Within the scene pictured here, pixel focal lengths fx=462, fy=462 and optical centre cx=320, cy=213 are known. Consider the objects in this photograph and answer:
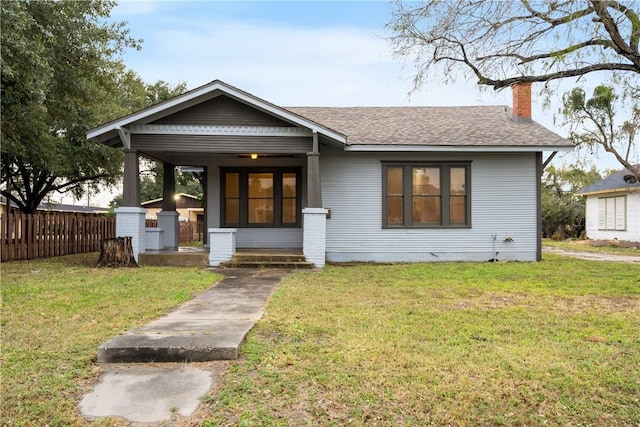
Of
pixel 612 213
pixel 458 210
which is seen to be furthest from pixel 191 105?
pixel 612 213

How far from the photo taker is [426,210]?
42.2 feet

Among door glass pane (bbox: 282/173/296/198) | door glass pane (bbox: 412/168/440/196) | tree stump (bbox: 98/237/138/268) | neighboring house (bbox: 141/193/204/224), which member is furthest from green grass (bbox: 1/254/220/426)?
neighboring house (bbox: 141/193/204/224)

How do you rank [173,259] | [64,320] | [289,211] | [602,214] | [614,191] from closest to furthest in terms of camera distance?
[64,320], [173,259], [289,211], [614,191], [602,214]

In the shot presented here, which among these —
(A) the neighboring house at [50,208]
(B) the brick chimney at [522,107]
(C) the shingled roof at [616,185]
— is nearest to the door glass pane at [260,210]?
(B) the brick chimney at [522,107]

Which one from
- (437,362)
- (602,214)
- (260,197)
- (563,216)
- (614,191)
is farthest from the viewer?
(563,216)

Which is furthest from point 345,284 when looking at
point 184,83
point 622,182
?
point 184,83

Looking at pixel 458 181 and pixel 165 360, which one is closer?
pixel 165 360

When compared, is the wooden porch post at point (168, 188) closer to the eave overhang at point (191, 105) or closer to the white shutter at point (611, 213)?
the eave overhang at point (191, 105)

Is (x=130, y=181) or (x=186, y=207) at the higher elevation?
(x=130, y=181)

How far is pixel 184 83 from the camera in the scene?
29984mm

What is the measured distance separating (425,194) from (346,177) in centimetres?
224

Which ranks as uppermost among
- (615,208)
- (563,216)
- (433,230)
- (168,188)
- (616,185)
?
(616,185)

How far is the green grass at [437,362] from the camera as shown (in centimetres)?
312

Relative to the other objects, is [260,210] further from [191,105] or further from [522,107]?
[522,107]
